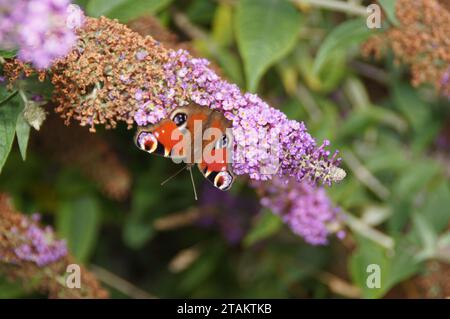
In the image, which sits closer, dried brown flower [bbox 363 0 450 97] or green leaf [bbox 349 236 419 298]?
dried brown flower [bbox 363 0 450 97]

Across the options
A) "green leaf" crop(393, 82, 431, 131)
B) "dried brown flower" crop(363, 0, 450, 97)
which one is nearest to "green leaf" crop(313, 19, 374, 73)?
"dried brown flower" crop(363, 0, 450, 97)

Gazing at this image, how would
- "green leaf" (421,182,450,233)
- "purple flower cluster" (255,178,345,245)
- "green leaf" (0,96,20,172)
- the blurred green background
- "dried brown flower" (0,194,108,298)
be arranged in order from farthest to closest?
"green leaf" (421,182,450,233)
the blurred green background
"purple flower cluster" (255,178,345,245)
"dried brown flower" (0,194,108,298)
"green leaf" (0,96,20,172)

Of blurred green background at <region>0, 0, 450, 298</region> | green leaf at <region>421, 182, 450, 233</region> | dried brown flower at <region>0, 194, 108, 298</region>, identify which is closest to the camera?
dried brown flower at <region>0, 194, 108, 298</region>

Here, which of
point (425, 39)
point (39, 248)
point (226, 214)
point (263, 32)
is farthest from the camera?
point (226, 214)

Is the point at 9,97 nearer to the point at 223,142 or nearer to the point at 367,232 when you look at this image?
the point at 223,142

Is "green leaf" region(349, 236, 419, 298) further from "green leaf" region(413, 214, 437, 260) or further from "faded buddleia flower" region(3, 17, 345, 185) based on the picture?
"faded buddleia flower" region(3, 17, 345, 185)

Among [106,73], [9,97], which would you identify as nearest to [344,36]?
[106,73]

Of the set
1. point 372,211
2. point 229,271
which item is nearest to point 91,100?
point 372,211
